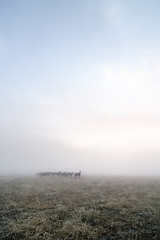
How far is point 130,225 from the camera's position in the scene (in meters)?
8.92

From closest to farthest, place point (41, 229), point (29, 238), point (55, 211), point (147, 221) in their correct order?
point (29, 238)
point (41, 229)
point (147, 221)
point (55, 211)

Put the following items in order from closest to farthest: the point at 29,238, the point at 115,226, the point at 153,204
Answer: the point at 29,238
the point at 115,226
the point at 153,204

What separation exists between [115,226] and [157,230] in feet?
6.26

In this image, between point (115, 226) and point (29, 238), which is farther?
point (115, 226)

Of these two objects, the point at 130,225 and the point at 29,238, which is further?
the point at 130,225

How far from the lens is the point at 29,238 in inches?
298

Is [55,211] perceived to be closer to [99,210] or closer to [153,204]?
[99,210]

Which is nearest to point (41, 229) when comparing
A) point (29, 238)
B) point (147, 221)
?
point (29, 238)

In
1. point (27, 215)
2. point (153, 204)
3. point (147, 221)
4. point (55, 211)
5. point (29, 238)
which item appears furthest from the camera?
point (153, 204)

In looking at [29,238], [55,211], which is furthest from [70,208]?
[29,238]

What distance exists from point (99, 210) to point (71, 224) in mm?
3365

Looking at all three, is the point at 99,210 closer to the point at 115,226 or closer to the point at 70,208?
the point at 70,208

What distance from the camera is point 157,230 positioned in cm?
838

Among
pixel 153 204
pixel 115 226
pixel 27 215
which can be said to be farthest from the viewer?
pixel 153 204
